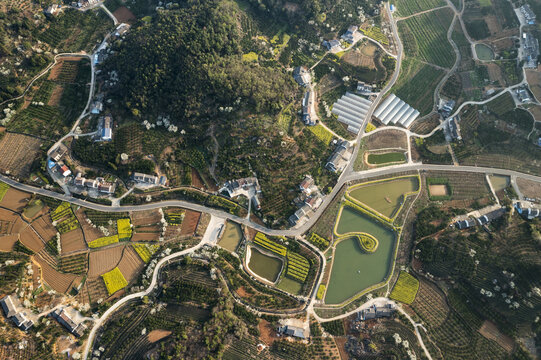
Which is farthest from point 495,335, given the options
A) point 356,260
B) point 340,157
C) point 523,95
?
point 523,95

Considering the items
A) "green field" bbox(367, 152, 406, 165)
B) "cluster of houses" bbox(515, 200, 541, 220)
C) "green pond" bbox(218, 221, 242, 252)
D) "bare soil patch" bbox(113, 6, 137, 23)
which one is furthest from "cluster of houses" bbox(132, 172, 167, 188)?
"cluster of houses" bbox(515, 200, 541, 220)

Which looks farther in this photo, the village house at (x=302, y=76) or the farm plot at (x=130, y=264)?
the village house at (x=302, y=76)

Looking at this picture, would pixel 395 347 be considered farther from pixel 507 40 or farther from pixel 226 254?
pixel 507 40

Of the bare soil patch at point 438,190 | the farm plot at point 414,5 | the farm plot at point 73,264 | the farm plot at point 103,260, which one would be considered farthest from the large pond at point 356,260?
the farm plot at point 414,5

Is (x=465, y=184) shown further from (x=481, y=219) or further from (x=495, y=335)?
(x=495, y=335)

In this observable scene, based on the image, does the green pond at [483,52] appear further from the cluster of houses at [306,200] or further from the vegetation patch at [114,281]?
the vegetation patch at [114,281]
